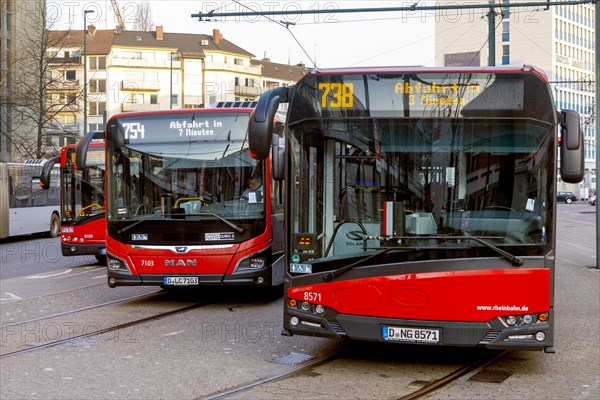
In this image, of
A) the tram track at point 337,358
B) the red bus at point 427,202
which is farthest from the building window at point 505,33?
the red bus at point 427,202

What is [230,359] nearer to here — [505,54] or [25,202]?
[25,202]

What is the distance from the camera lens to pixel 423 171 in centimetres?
779

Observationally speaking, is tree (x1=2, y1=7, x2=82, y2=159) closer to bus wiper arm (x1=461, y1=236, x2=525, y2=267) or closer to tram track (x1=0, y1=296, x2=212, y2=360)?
tram track (x1=0, y1=296, x2=212, y2=360)

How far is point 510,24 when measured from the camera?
9494cm

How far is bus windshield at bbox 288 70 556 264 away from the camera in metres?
7.70

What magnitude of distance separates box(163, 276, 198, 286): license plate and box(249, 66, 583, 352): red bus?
4.26 meters

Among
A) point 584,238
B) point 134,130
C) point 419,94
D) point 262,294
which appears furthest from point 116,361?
point 584,238

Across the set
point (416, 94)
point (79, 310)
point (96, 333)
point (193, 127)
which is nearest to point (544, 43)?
point (193, 127)

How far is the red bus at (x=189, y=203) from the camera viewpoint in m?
12.2

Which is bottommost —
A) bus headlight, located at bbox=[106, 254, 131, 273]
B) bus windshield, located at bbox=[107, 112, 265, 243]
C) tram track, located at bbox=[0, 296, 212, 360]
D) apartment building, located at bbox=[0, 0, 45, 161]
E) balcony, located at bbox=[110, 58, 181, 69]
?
tram track, located at bbox=[0, 296, 212, 360]

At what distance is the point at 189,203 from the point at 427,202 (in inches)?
210

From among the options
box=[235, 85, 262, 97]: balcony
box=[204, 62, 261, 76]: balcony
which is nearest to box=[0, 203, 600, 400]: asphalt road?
box=[235, 85, 262, 97]: balcony

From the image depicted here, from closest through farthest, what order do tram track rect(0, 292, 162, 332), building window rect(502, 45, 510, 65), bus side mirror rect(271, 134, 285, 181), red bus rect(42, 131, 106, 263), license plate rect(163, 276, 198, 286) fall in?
bus side mirror rect(271, 134, 285, 181) < tram track rect(0, 292, 162, 332) < license plate rect(163, 276, 198, 286) < red bus rect(42, 131, 106, 263) < building window rect(502, 45, 510, 65)

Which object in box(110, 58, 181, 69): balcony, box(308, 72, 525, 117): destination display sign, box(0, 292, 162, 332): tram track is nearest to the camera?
box(308, 72, 525, 117): destination display sign
